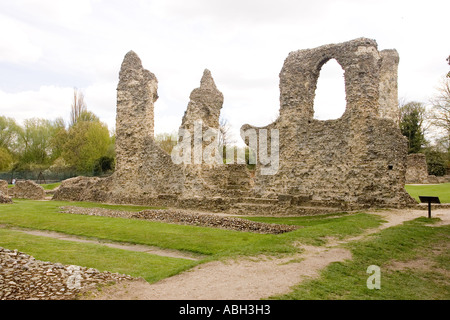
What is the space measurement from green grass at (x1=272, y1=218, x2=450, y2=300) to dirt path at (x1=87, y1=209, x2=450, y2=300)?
272mm

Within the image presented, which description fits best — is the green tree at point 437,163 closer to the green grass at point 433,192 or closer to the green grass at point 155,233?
the green grass at point 433,192

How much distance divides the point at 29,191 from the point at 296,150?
686 inches

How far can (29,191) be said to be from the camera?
24250 mm

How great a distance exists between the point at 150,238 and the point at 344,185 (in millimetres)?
8754

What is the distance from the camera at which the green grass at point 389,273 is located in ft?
16.9

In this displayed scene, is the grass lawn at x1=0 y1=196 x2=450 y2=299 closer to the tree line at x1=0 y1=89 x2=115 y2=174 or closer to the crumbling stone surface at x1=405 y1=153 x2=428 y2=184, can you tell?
the crumbling stone surface at x1=405 y1=153 x2=428 y2=184

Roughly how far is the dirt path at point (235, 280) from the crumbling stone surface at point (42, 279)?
0.31m

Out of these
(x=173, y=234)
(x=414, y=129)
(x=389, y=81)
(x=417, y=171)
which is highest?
(x=389, y=81)

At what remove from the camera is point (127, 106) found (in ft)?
69.0

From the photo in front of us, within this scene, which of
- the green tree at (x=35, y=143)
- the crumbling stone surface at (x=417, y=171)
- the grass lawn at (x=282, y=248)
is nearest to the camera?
the grass lawn at (x=282, y=248)

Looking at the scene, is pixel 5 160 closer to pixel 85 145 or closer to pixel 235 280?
pixel 85 145

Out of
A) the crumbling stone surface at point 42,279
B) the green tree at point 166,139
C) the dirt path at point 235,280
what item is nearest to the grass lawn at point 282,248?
the dirt path at point 235,280

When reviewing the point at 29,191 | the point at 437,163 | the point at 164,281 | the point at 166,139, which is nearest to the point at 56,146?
the point at 166,139

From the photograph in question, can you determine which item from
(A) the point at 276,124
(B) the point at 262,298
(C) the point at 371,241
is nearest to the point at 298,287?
(B) the point at 262,298
